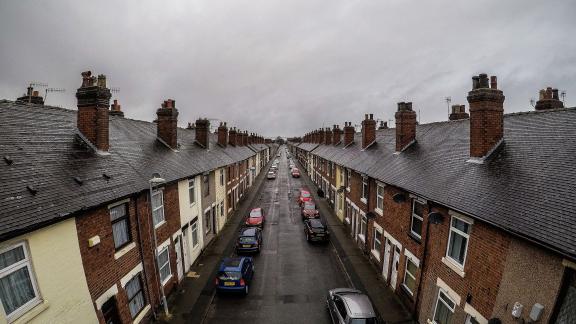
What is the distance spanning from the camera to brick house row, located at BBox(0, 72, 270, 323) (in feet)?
22.2

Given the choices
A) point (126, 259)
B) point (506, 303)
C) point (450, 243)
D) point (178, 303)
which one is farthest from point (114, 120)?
point (506, 303)

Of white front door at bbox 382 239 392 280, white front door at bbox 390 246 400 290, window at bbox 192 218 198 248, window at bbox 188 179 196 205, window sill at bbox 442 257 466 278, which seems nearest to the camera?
window sill at bbox 442 257 466 278

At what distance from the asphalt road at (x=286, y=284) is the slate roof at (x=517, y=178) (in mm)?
6877

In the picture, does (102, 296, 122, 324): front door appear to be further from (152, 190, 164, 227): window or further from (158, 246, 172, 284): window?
(152, 190, 164, 227): window

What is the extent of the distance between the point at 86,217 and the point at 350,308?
9795 millimetres

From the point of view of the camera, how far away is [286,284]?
15.2 metres

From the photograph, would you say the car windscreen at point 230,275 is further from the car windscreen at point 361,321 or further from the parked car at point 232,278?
the car windscreen at point 361,321

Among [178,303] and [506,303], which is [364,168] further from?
[178,303]

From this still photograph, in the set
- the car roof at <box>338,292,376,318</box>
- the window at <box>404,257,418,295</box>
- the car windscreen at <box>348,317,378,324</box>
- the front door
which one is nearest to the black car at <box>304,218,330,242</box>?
the window at <box>404,257,418,295</box>

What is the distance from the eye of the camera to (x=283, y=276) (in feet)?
52.8

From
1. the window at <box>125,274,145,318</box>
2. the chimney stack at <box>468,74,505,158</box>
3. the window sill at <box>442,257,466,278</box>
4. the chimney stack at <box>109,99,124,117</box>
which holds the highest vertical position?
the chimney stack at <box>109,99,124,117</box>

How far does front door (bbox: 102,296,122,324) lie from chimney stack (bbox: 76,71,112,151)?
6.11 metres

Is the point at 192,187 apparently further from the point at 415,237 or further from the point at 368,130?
the point at 368,130

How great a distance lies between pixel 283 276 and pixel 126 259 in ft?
28.7
